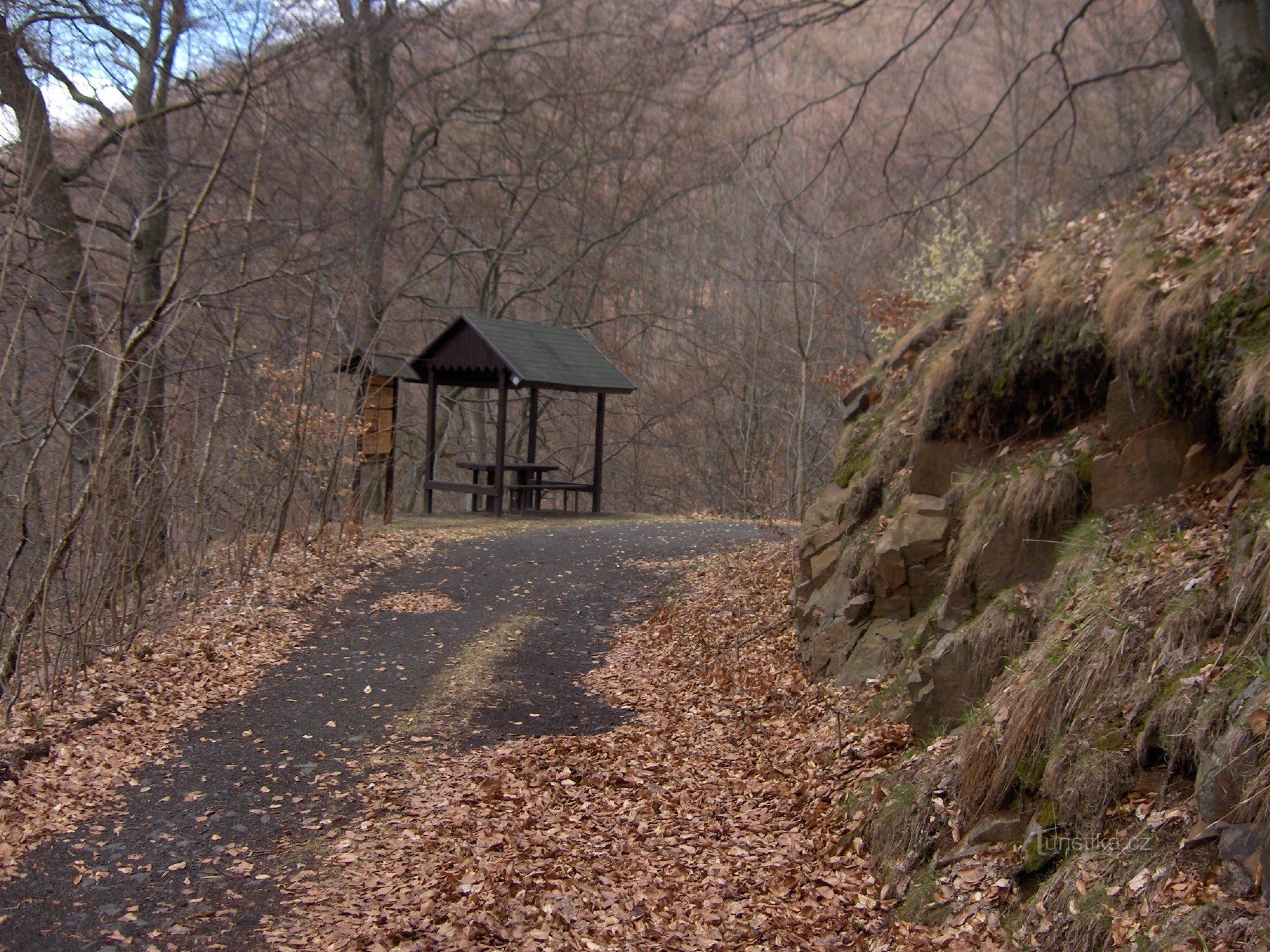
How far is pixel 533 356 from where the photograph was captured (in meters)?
17.0

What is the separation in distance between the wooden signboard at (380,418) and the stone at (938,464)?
8.66m

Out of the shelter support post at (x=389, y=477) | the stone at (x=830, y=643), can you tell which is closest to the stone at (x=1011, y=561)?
the stone at (x=830, y=643)

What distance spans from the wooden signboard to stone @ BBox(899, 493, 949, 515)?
8.66 meters

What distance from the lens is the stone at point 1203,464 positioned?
15.1 feet

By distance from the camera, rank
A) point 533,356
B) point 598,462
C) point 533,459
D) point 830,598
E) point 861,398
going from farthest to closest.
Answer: point 533,459 < point 598,462 < point 533,356 < point 861,398 < point 830,598

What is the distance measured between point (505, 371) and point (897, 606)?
11.0 meters

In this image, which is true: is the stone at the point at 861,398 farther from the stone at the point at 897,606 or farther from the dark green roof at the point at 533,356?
the dark green roof at the point at 533,356

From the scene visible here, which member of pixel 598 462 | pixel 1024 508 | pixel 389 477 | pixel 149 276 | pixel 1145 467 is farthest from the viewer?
pixel 598 462

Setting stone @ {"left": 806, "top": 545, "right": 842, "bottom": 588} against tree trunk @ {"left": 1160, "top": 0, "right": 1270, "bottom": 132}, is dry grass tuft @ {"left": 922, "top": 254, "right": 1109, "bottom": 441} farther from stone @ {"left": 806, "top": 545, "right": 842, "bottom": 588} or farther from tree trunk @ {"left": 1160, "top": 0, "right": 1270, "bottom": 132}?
tree trunk @ {"left": 1160, "top": 0, "right": 1270, "bottom": 132}

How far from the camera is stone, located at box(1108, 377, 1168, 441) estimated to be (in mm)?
5023

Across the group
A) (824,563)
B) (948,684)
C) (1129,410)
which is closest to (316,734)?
(824,563)

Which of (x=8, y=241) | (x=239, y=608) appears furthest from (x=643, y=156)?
(x=8, y=241)

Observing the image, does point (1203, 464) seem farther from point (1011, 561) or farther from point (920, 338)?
point (920, 338)

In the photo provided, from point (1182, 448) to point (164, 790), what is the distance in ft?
17.9
